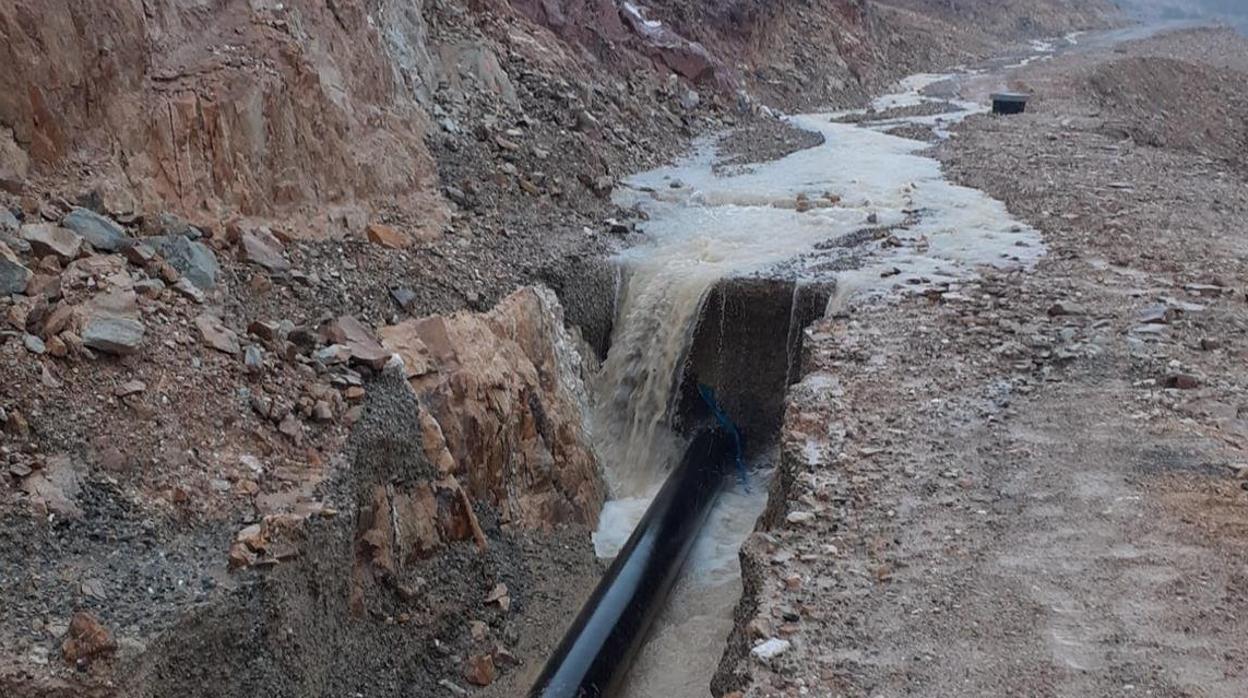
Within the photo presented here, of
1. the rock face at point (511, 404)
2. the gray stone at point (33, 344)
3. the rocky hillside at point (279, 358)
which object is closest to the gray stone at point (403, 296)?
the rocky hillside at point (279, 358)

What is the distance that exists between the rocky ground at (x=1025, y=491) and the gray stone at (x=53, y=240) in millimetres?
4438

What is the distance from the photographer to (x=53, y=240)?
6.45m

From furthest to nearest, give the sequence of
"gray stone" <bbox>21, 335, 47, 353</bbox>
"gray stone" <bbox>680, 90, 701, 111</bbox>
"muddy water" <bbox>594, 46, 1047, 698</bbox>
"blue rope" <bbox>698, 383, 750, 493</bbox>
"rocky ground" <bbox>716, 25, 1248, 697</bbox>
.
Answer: "gray stone" <bbox>680, 90, 701, 111</bbox>, "blue rope" <bbox>698, 383, 750, 493</bbox>, "muddy water" <bbox>594, 46, 1047, 698</bbox>, "gray stone" <bbox>21, 335, 47, 353</bbox>, "rocky ground" <bbox>716, 25, 1248, 697</bbox>

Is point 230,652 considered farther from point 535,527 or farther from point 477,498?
point 535,527

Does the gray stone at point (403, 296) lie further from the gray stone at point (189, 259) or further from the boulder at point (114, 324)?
the boulder at point (114, 324)

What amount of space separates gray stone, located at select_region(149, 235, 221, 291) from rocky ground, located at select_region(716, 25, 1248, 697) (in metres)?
4.02

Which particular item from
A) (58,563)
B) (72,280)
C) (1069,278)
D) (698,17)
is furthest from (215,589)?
(698,17)

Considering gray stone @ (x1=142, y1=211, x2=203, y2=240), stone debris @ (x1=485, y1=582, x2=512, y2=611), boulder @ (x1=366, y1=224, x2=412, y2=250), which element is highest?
gray stone @ (x1=142, y1=211, x2=203, y2=240)

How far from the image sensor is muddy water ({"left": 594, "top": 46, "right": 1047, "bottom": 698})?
26.0ft

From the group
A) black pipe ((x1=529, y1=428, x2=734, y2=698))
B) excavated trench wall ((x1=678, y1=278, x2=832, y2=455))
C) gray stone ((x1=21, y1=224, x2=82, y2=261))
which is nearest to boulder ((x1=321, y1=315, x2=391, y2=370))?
gray stone ((x1=21, y1=224, x2=82, y2=261))

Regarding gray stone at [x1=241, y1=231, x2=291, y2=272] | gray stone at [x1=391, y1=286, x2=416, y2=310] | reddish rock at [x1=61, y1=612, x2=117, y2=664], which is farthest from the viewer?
gray stone at [x1=391, y1=286, x2=416, y2=310]

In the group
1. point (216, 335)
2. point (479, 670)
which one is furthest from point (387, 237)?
point (479, 670)

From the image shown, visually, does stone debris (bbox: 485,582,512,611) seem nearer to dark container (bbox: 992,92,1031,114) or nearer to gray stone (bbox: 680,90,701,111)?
gray stone (bbox: 680,90,701,111)

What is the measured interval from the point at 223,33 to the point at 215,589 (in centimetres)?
511
